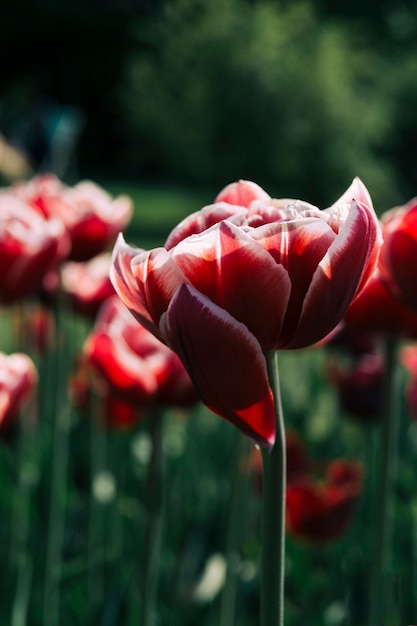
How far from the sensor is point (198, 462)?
188cm

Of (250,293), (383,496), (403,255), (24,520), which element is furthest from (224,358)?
(24,520)

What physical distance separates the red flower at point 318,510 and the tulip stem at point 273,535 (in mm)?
781

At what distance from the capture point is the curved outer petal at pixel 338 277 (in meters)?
0.42

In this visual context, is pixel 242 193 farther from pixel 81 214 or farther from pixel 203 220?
pixel 81 214

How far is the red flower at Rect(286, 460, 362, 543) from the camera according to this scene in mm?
1195

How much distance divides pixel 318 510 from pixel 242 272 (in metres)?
0.80

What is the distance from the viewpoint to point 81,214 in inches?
47.0

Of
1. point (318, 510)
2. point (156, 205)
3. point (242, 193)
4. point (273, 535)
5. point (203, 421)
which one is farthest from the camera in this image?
point (156, 205)

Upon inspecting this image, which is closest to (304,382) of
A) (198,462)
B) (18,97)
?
(198,462)

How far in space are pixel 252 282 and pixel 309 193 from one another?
1118 centimetres

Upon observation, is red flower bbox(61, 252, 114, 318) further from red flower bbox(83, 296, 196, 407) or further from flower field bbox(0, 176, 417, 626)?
red flower bbox(83, 296, 196, 407)

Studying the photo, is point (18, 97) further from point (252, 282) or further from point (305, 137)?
point (252, 282)

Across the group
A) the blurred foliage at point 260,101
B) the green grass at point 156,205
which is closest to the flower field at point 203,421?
the green grass at point 156,205

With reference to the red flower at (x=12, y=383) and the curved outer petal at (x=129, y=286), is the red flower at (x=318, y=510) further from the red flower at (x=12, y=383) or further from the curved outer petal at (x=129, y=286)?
the curved outer petal at (x=129, y=286)
